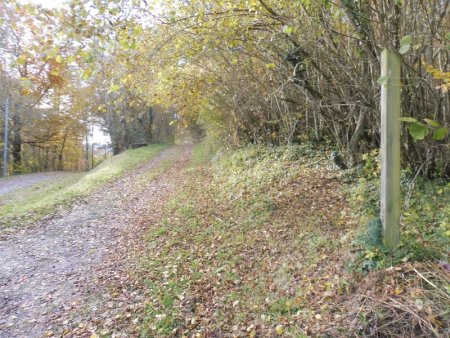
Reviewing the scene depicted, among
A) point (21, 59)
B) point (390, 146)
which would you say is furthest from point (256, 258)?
point (21, 59)

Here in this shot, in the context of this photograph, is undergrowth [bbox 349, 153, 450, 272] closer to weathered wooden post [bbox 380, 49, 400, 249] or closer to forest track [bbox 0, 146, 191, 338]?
weathered wooden post [bbox 380, 49, 400, 249]

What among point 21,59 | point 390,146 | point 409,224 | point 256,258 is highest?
point 21,59

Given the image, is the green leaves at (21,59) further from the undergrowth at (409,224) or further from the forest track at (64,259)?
the undergrowth at (409,224)

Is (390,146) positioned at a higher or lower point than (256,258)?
higher

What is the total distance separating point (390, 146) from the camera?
119 inches

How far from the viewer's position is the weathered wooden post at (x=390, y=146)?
2.95 metres

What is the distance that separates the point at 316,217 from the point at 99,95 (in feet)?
69.6

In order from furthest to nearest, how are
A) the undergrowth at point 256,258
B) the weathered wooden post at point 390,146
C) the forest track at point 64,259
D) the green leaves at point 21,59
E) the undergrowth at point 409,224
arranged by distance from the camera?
the forest track at point 64,259
the undergrowth at point 256,258
the undergrowth at point 409,224
the weathered wooden post at point 390,146
the green leaves at point 21,59

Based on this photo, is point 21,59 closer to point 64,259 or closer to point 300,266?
point 300,266

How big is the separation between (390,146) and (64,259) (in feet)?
17.1

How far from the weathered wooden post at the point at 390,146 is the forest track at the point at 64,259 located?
11.7 ft

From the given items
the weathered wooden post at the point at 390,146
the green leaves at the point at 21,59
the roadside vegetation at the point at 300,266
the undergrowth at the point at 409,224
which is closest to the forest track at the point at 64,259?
the roadside vegetation at the point at 300,266

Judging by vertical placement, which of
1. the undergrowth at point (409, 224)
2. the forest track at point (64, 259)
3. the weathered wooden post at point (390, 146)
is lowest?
the forest track at point (64, 259)

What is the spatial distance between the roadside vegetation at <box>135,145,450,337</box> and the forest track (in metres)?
0.70
